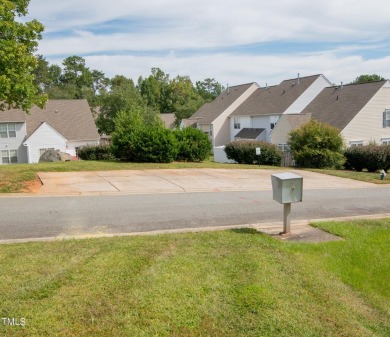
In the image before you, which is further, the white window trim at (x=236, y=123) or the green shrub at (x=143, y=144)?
the white window trim at (x=236, y=123)

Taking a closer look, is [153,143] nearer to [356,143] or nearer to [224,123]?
[356,143]

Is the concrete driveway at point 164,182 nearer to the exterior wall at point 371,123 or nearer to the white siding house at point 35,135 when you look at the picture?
the exterior wall at point 371,123

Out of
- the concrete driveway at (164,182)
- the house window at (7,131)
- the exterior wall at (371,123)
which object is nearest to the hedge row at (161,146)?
the concrete driveway at (164,182)

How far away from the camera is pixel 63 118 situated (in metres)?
41.9

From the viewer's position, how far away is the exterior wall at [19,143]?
38406 mm

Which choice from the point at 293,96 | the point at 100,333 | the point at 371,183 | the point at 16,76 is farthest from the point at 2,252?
the point at 293,96

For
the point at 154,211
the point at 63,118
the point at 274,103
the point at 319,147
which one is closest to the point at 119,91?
the point at 63,118

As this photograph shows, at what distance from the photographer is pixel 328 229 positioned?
313 inches

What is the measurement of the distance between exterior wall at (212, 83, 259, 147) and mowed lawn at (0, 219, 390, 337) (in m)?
44.5

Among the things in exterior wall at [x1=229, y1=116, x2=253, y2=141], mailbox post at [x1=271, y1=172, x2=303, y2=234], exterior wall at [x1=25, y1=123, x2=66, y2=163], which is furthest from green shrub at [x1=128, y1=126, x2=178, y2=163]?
exterior wall at [x1=229, y1=116, x2=253, y2=141]

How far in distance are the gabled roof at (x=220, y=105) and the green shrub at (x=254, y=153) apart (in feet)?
81.9

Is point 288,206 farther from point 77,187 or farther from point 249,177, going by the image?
point 249,177

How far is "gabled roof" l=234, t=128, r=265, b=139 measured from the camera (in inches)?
1740

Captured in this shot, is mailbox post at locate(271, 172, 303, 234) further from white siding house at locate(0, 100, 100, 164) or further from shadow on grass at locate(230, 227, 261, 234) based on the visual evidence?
white siding house at locate(0, 100, 100, 164)
